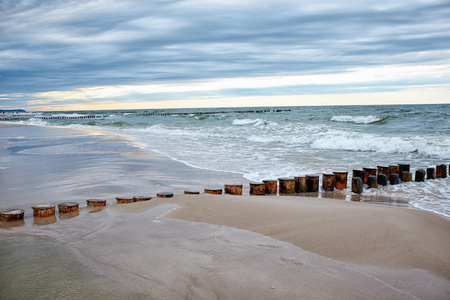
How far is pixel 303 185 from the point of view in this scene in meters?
6.71

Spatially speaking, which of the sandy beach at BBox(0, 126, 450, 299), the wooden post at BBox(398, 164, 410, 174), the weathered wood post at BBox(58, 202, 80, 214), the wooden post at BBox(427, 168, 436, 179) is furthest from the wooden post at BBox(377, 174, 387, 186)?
the weathered wood post at BBox(58, 202, 80, 214)

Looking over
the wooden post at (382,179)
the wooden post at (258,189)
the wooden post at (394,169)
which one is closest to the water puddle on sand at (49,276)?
the wooden post at (258,189)

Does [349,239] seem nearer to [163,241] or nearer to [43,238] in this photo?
[163,241]

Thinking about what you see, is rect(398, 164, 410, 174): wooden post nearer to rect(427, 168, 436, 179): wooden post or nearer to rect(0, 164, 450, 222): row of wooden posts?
rect(0, 164, 450, 222): row of wooden posts

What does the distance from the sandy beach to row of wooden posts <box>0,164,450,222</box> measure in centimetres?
19

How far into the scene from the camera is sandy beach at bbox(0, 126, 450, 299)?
289cm

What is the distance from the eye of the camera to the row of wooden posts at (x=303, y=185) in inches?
198

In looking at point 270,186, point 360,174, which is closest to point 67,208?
point 270,186

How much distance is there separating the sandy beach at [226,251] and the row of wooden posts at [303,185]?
0.64 ft

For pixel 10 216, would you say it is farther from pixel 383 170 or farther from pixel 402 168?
pixel 402 168

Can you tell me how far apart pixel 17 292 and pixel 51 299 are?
0.34m

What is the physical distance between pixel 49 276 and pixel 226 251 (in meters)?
1.64

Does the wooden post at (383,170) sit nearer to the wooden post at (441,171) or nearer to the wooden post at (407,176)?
the wooden post at (407,176)

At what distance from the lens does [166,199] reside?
5609mm
